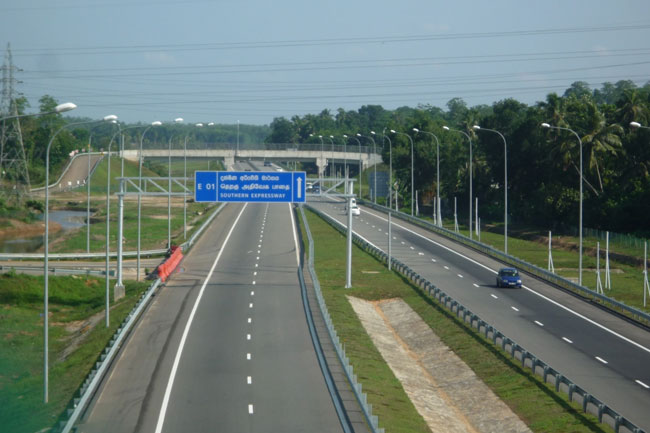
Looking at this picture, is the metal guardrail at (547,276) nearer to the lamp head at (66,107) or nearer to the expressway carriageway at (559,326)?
the expressway carriageway at (559,326)

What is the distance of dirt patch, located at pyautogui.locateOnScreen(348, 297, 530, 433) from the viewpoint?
112 feet

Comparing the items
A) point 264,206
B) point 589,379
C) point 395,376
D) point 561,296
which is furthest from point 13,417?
point 264,206

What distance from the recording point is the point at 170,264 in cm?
6612

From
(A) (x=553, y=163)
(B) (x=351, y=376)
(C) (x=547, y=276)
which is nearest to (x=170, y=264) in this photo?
(C) (x=547, y=276)

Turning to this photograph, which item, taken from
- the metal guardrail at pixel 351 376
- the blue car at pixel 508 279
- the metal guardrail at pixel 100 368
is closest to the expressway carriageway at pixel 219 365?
the metal guardrail at pixel 100 368

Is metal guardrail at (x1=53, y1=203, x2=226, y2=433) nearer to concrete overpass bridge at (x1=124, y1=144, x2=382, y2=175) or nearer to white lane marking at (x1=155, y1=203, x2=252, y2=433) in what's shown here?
white lane marking at (x1=155, y1=203, x2=252, y2=433)

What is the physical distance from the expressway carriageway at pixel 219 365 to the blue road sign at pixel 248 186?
6.40m

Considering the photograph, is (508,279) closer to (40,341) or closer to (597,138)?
(40,341)

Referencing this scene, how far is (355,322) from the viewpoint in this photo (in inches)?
1969

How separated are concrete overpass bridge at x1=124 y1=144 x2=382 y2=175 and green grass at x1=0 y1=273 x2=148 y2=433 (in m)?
58.2

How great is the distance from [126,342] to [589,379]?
21.4 metres

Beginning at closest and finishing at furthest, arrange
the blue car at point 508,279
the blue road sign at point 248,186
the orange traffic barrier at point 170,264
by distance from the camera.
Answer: the blue road sign at point 248,186 → the blue car at point 508,279 → the orange traffic barrier at point 170,264

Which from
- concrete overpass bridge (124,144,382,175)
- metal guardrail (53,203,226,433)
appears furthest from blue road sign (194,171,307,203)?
concrete overpass bridge (124,144,382,175)

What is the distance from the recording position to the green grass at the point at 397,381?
31.1 metres
